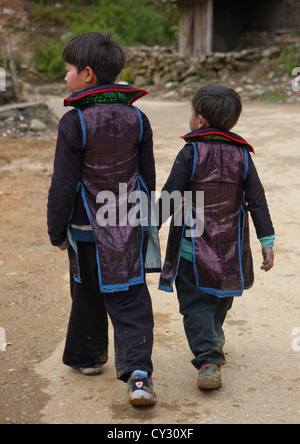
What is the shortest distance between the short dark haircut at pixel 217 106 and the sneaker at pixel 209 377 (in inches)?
37.9

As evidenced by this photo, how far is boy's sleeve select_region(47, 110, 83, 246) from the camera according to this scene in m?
2.26

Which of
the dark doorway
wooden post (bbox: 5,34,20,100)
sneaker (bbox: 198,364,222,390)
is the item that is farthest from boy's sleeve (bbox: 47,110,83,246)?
Answer: the dark doorway

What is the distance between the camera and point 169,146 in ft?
26.4

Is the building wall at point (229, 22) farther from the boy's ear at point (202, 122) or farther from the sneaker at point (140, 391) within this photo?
the sneaker at point (140, 391)

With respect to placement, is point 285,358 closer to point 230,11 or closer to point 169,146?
point 169,146

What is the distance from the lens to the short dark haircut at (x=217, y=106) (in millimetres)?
2434

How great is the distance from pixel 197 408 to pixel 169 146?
19.6ft

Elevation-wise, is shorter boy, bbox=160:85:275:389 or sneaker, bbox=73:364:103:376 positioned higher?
shorter boy, bbox=160:85:275:389

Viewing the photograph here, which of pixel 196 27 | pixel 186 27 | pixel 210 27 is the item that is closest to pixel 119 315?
pixel 210 27

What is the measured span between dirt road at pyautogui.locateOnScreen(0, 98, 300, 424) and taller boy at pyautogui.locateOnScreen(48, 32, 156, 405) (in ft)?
0.65

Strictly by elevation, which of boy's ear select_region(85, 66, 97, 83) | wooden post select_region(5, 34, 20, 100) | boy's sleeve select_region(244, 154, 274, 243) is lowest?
wooden post select_region(5, 34, 20, 100)

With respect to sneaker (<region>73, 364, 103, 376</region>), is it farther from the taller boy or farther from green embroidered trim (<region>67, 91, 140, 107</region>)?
green embroidered trim (<region>67, 91, 140, 107</region>)

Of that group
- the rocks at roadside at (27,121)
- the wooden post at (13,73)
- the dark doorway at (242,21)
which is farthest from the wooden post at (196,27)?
the rocks at roadside at (27,121)

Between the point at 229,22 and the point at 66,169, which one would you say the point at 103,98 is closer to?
the point at 66,169
